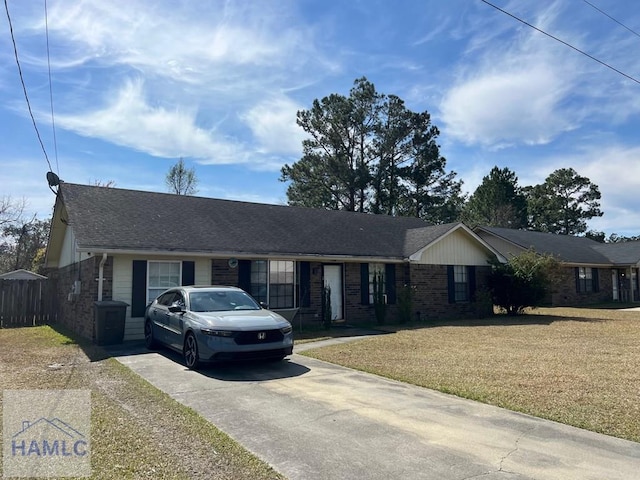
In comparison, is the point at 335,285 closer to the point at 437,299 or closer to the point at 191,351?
the point at 437,299

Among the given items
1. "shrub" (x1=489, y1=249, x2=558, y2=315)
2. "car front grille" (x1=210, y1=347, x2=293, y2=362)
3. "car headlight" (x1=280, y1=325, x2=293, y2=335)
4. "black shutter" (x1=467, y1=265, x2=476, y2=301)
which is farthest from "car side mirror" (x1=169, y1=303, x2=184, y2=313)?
"shrub" (x1=489, y1=249, x2=558, y2=315)

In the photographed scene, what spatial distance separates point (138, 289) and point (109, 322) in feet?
4.88

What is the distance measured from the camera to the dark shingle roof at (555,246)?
28.7 m

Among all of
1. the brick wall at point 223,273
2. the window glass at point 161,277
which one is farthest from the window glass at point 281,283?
the window glass at point 161,277

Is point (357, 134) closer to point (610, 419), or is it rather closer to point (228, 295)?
point (228, 295)

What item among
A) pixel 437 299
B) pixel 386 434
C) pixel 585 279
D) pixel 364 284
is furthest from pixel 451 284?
pixel 386 434

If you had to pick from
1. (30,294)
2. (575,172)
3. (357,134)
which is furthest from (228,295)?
(575,172)

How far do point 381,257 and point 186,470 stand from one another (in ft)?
45.9

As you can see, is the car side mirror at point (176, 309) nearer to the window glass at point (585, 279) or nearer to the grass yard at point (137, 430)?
the grass yard at point (137, 430)

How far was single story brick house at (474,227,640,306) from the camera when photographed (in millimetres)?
28438

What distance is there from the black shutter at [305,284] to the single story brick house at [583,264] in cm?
1607

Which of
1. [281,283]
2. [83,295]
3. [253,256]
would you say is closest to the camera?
[83,295]

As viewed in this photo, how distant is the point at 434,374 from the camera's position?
8.32 meters

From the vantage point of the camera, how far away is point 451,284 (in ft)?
65.7
